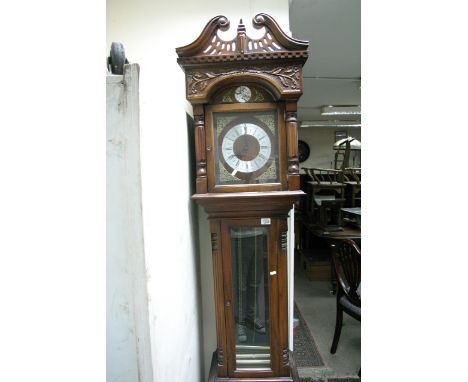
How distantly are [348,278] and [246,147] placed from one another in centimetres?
130

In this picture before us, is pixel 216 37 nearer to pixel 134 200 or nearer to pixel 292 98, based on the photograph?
pixel 292 98

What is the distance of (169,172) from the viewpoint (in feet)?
3.27

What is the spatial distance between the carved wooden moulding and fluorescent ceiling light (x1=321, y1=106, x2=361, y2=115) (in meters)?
3.79

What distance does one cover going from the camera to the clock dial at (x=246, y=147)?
118cm

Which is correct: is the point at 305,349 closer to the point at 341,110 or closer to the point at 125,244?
the point at 125,244

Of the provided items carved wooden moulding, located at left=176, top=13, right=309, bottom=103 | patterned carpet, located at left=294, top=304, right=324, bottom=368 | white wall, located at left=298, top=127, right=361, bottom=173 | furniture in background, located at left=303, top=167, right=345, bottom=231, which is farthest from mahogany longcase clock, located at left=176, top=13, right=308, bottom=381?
white wall, located at left=298, top=127, right=361, bottom=173

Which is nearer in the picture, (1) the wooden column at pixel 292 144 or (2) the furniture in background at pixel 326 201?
(1) the wooden column at pixel 292 144

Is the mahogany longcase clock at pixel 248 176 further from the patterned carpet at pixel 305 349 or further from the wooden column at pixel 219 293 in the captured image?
the patterned carpet at pixel 305 349

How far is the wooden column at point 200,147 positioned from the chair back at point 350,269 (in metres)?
1.22

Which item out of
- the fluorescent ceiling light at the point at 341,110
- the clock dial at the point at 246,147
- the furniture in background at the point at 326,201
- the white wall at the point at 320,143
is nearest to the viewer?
the clock dial at the point at 246,147

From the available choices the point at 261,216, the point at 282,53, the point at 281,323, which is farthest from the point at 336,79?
the point at 281,323

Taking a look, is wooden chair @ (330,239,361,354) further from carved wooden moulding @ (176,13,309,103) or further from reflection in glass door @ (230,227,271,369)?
carved wooden moulding @ (176,13,309,103)

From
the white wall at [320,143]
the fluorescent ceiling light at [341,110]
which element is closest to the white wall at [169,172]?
the fluorescent ceiling light at [341,110]
